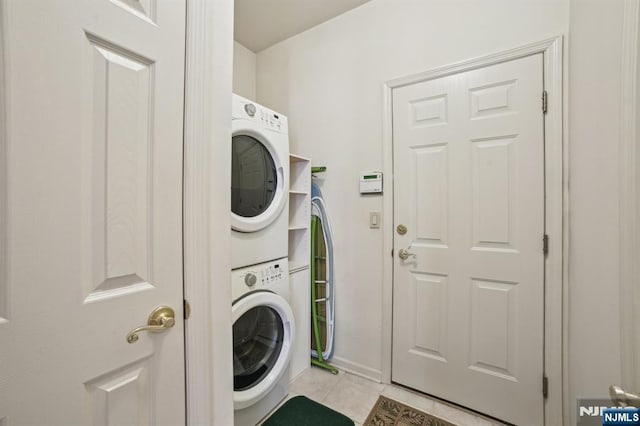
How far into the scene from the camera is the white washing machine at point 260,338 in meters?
1.32

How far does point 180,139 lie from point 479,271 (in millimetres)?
1698

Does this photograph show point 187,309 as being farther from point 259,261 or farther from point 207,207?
point 259,261

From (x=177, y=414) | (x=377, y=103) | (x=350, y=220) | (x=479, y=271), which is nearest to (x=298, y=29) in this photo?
(x=377, y=103)

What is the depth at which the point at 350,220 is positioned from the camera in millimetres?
1953

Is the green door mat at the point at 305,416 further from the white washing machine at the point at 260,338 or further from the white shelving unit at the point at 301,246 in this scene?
the white shelving unit at the point at 301,246

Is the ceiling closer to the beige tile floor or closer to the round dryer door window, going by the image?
the round dryer door window

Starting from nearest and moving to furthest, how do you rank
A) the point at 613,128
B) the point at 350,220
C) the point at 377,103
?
1. the point at 613,128
2. the point at 377,103
3. the point at 350,220

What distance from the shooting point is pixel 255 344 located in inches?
58.7

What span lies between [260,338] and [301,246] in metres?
0.69

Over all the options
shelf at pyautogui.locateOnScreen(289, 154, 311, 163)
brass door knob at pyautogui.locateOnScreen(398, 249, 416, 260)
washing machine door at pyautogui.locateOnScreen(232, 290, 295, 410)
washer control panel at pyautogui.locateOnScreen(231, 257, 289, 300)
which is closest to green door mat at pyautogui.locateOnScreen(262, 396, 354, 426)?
washing machine door at pyautogui.locateOnScreen(232, 290, 295, 410)

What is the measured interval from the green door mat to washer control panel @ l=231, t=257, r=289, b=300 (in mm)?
725

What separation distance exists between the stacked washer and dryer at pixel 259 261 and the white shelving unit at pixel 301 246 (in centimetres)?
26

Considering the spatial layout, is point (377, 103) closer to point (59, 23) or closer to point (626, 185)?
point (626, 185)

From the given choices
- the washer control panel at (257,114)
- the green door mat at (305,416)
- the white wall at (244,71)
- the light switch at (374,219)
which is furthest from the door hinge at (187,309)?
the white wall at (244,71)
